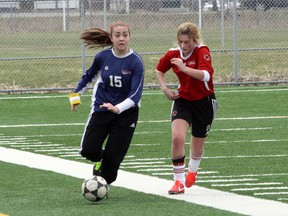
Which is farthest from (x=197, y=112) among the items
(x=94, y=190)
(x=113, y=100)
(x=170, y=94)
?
(x=94, y=190)

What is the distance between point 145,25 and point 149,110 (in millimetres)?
8890

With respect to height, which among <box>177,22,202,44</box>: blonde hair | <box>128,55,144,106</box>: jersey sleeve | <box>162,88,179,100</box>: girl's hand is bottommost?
<box>162,88,179,100</box>: girl's hand

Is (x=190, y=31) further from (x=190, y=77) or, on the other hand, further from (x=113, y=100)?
(x=113, y=100)

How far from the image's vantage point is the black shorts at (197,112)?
35.1ft

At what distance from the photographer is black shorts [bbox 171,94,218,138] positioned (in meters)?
10.7

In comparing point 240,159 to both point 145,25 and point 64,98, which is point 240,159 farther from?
point 145,25

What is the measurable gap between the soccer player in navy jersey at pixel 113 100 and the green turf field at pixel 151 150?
41 cm

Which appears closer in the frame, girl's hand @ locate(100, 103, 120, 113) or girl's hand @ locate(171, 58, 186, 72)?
girl's hand @ locate(100, 103, 120, 113)

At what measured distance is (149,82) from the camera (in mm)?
24453

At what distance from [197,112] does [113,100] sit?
0.94m

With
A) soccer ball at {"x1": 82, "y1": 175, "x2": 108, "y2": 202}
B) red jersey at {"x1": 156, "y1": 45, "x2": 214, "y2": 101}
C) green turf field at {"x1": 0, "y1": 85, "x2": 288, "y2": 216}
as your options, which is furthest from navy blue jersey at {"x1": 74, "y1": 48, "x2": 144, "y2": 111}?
green turf field at {"x1": 0, "y1": 85, "x2": 288, "y2": 216}

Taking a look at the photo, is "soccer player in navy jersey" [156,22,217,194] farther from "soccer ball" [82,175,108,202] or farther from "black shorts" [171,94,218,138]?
"soccer ball" [82,175,108,202]

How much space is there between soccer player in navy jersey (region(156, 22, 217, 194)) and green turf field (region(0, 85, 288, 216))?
1.55 ft

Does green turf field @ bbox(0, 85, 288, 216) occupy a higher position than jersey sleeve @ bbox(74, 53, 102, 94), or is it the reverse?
jersey sleeve @ bbox(74, 53, 102, 94)
